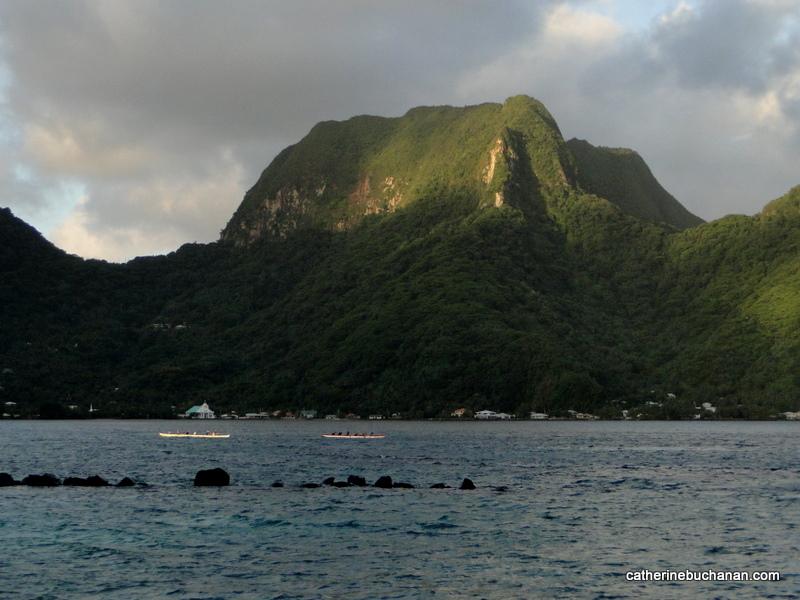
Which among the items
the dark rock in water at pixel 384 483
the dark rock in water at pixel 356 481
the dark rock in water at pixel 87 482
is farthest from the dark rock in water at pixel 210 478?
the dark rock in water at pixel 384 483

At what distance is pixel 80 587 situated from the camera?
47.9 metres

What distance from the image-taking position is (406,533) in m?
64.6

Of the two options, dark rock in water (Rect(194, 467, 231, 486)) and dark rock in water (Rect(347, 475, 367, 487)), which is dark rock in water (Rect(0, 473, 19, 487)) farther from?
dark rock in water (Rect(347, 475, 367, 487))

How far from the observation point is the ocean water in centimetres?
4834

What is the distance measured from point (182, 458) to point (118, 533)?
77303 mm

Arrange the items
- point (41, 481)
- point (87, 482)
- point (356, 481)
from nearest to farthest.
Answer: point (41, 481), point (87, 482), point (356, 481)

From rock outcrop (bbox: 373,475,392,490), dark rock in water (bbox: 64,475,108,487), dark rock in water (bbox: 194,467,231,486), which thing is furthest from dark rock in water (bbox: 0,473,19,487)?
rock outcrop (bbox: 373,475,392,490)

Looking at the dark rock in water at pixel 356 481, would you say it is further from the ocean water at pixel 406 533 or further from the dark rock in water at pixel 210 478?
the dark rock in water at pixel 210 478

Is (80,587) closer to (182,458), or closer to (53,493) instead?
(53,493)

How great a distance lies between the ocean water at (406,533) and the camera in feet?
159

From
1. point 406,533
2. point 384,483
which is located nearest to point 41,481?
point 384,483

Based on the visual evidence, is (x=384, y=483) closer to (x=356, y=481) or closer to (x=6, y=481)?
(x=356, y=481)

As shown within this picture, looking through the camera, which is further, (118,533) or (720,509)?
(720,509)

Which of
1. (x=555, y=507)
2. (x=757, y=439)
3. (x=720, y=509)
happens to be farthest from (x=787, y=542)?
(x=757, y=439)
